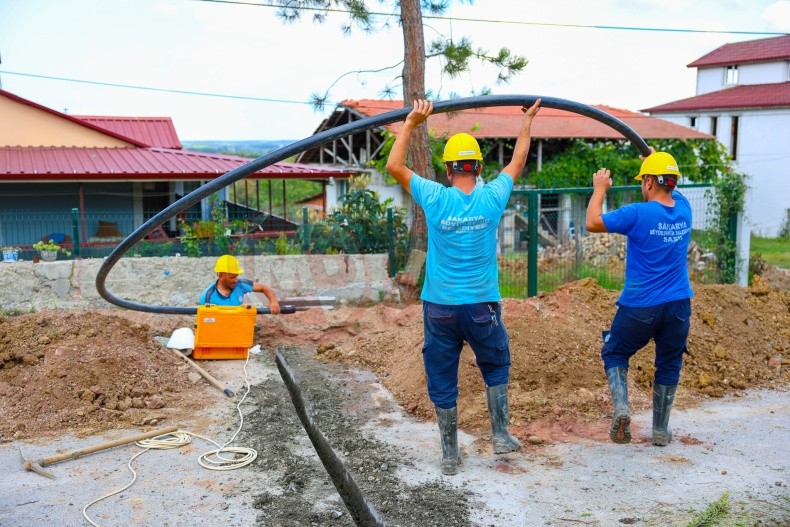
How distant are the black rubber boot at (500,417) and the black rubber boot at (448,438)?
0.27 meters

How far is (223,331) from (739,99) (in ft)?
111

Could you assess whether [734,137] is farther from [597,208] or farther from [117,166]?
[597,208]

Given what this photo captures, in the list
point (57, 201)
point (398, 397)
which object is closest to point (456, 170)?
point (398, 397)

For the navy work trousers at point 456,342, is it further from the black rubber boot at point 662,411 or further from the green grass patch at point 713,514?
the green grass patch at point 713,514

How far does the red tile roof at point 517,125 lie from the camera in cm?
2372

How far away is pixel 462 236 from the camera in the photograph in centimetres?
506

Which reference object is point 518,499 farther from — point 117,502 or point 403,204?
point 403,204

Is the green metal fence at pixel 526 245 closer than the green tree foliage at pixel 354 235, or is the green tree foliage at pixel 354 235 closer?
the green metal fence at pixel 526 245

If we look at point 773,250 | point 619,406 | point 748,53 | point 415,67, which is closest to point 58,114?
point 415,67

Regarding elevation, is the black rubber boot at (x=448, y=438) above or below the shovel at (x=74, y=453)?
above

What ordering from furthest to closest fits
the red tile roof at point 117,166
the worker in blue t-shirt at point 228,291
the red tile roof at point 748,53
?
the red tile roof at point 748,53 < the red tile roof at point 117,166 < the worker in blue t-shirt at point 228,291

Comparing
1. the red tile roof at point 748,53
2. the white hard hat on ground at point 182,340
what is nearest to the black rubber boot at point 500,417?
the white hard hat on ground at point 182,340

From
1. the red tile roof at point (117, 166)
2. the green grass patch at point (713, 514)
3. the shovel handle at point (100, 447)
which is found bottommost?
the shovel handle at point (100, 447)

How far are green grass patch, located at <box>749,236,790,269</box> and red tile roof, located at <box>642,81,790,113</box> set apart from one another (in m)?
6.92
